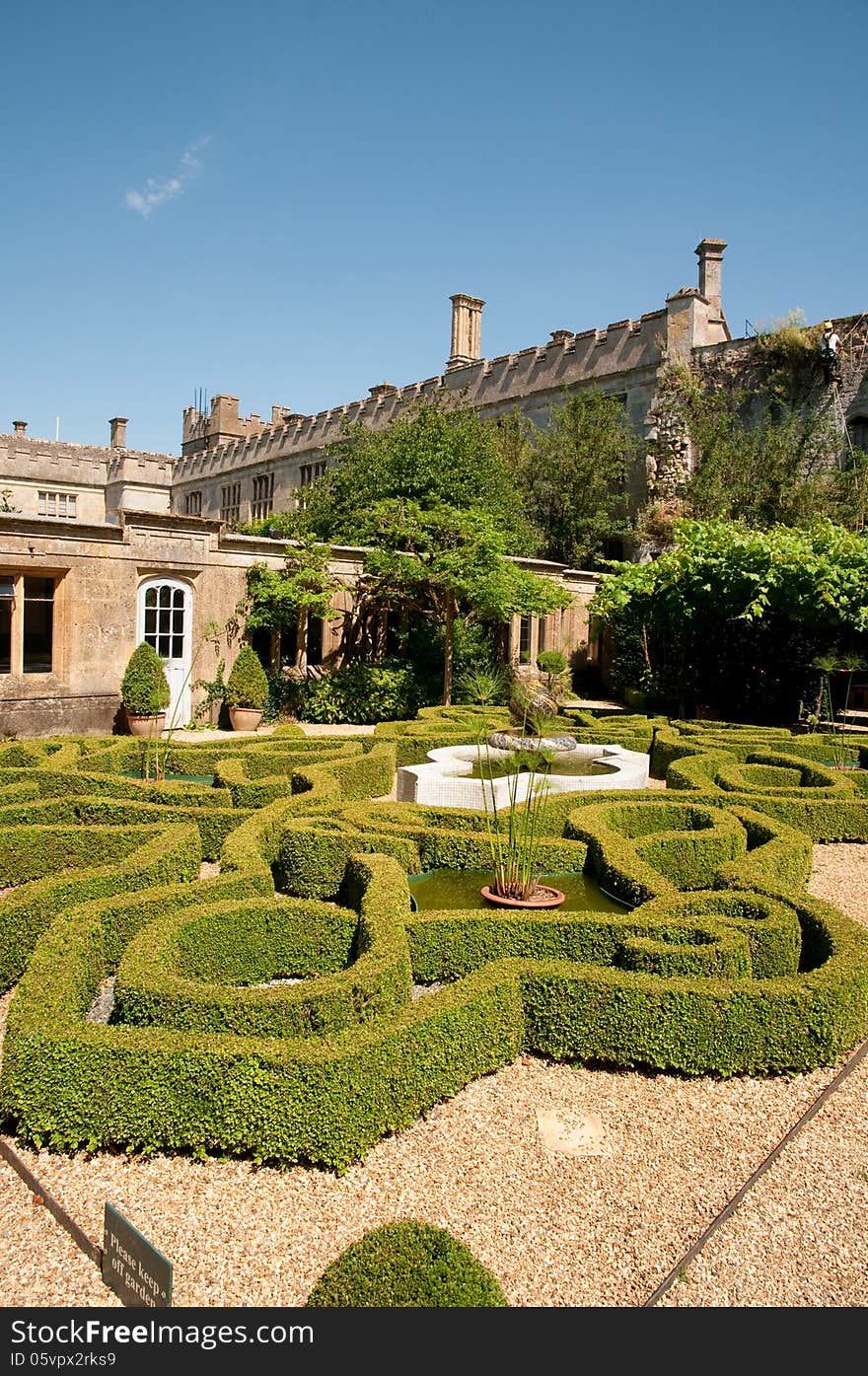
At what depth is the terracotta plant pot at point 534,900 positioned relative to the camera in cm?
628

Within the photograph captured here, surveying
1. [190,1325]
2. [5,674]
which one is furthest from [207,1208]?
[5,674]

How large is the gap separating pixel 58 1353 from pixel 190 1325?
362 mm

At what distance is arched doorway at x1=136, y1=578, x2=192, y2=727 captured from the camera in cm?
1523

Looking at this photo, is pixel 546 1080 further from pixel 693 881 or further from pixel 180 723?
pixel 180 723

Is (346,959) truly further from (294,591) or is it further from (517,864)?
(294,591)

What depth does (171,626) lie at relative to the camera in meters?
15.6

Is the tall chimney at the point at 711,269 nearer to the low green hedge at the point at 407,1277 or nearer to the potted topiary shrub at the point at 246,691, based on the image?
the potted topiary shrub at the point at 246,691

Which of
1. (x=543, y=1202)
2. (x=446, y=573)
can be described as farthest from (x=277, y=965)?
(x=446, y=573)

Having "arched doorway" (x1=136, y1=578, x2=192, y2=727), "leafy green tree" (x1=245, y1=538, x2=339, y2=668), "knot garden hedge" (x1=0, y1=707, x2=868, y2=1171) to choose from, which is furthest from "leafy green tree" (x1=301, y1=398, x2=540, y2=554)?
"knot garden hedge" (x1=0, y1=707, x2=868, y2=1171)

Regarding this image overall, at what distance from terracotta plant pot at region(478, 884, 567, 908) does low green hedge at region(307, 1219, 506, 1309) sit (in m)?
3.32

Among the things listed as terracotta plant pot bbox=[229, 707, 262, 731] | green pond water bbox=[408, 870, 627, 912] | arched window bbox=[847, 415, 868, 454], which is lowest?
green pond water bbox=[408, 870, 627, 912]

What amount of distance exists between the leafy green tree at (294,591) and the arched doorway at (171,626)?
3.77 ft

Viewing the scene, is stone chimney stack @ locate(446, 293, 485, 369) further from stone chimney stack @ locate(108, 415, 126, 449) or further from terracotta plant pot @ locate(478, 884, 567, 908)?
terracotta plant pot @ locate(478, 884, 567, 908)

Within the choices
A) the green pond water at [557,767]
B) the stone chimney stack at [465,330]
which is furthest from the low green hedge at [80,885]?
the stone chimney stack at [465,330]
